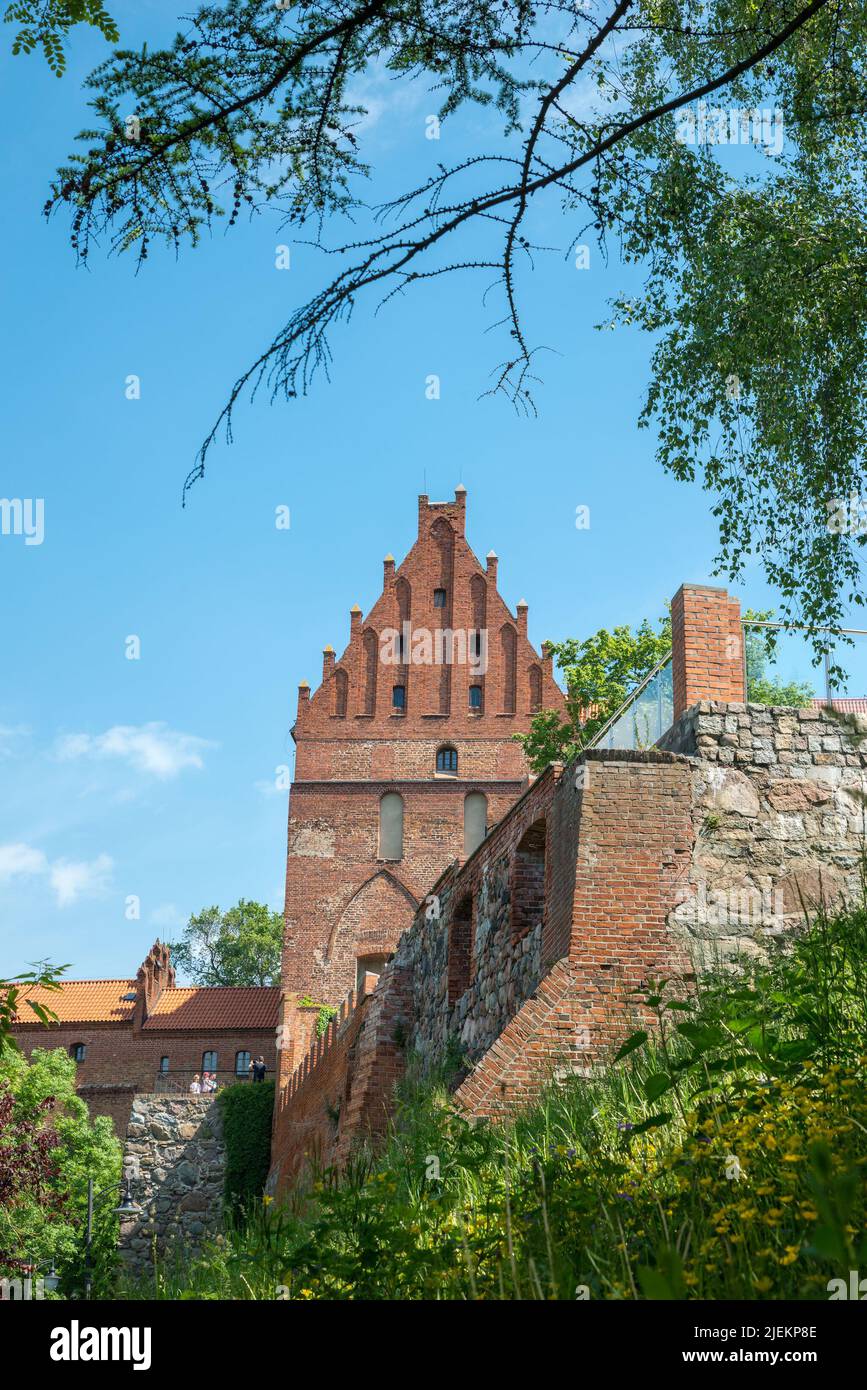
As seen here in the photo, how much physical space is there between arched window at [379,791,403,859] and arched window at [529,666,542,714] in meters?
4.83

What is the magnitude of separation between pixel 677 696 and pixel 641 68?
6307 millimetres

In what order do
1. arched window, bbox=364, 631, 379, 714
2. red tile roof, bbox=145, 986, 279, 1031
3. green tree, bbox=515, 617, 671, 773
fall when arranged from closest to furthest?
green tree, bbox=515, 617, 671, 773 < arched window, bbox=364, 631, 379, 714 < red tile roof, bbox=145, 986, 279, 1031

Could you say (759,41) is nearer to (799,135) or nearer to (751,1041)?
(799,135)

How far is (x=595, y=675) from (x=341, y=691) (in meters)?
10.8

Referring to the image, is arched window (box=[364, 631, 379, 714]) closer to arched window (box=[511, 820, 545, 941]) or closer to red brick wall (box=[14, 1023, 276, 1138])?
red brick wall (box=[14, 1023, 276, 1138])

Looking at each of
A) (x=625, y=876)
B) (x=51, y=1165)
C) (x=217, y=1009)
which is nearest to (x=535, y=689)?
(x=217, y=1009)

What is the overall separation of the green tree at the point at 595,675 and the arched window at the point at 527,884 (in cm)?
1704

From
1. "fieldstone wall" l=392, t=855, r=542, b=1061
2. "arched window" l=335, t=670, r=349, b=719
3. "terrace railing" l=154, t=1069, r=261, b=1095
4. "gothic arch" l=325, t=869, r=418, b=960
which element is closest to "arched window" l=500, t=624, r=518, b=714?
"arched window" l=335, t=670, r=349, b=719

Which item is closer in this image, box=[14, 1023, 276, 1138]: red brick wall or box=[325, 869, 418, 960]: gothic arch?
box=[325, 869, 418, 960]: gothic arch

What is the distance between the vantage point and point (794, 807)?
10336 millimetres

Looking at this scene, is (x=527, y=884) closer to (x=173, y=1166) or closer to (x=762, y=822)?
(x=762, y=822)

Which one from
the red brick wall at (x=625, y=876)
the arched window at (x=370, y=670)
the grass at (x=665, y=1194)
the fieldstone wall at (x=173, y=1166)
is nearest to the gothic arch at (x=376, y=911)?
the arched window at (x=370, y=670)

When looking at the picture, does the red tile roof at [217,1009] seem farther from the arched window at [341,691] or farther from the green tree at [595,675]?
the green tree at [595,675]

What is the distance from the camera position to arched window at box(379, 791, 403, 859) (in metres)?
38.3
